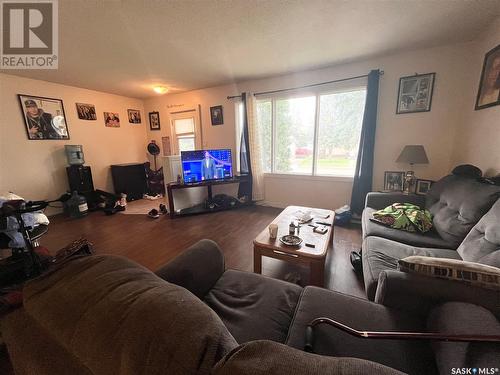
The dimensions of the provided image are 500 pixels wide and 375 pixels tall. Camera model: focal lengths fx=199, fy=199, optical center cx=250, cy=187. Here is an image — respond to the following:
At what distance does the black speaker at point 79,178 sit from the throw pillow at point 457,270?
15.7 feet

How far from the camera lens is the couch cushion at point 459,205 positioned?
4.86ft

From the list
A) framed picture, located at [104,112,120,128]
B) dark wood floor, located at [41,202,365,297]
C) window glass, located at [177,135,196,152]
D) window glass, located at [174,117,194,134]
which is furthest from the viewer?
window glass, located at [177,135,196,152]

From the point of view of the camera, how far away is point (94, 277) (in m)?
0.55

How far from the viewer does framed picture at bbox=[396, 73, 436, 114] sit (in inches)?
101

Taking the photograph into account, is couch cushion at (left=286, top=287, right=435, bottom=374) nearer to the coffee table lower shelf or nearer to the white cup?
the coffee table lower shelf

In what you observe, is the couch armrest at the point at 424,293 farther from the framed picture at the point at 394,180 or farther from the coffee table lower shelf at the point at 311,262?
the framed picture at the point at 394,180

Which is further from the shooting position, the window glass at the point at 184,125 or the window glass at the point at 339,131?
the window glass at the point at 184,125

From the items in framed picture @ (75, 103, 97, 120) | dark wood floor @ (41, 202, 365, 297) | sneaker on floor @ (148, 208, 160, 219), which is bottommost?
dark wood floor @ (41, 202, 365, 297)

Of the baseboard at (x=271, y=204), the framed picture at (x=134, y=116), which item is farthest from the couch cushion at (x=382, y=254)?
the framed picture at (x=134, y=116)

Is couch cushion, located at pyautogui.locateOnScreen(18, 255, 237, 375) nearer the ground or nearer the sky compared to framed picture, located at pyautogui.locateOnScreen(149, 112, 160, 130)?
nearer the ground

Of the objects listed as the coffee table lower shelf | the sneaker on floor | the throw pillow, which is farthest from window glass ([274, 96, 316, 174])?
the throw pillow

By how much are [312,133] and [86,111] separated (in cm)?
442

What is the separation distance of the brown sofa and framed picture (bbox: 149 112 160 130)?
486 cm

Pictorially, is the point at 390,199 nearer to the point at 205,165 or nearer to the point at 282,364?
the point at 282,364
